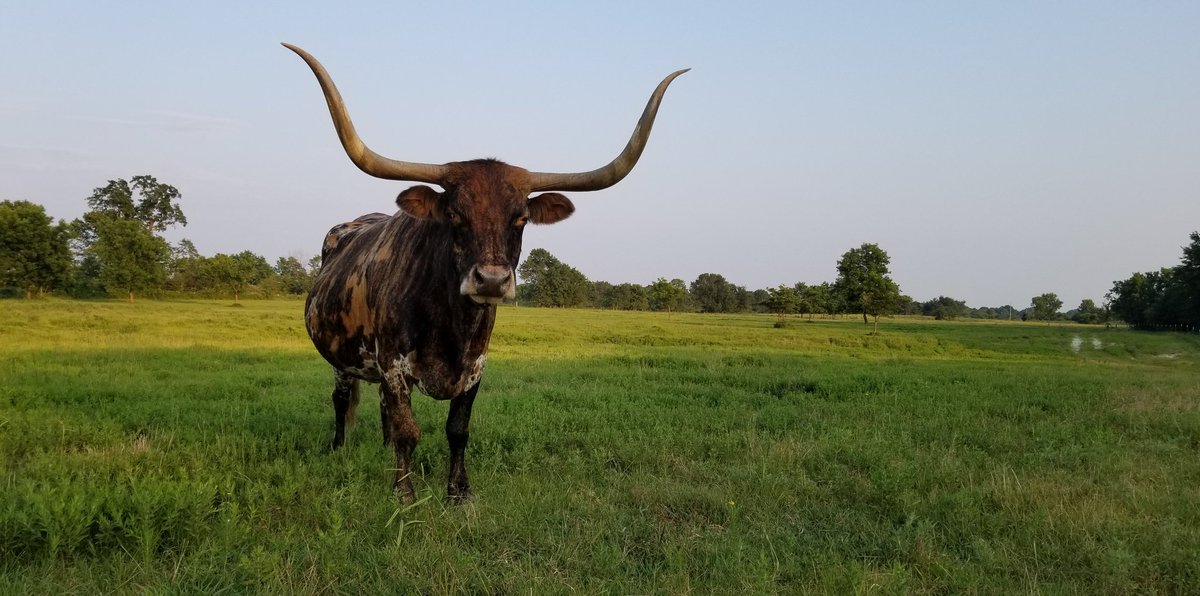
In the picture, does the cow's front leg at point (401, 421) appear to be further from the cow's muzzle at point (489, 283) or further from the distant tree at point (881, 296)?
the distant tree at point (881, 296)

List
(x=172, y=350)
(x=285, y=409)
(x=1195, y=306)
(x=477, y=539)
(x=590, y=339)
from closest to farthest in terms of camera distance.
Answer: (x=477, y=539)
(x=285, y=409)
(x=172, y=350)
(x=590, y=339)
(x=1195, y=306)

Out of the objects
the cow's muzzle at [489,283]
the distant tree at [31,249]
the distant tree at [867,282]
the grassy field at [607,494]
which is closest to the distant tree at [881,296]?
the distant tree at [867,282]

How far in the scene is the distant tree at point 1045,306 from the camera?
313 ft

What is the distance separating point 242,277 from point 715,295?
6350 centimetres

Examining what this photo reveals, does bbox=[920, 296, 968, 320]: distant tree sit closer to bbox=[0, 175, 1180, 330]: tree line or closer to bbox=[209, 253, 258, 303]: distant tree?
bbox=[0, 175, 1180, 330]: tree line

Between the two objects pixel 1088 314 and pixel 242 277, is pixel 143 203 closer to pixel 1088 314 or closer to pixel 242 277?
pixel 242 277

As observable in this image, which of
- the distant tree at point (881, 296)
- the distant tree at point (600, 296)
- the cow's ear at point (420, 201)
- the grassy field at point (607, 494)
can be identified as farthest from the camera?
the distant tree at point (600, 296)

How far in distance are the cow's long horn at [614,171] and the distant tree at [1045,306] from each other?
11222 centimetres

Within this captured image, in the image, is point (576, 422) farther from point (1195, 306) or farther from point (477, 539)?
point (1195, 306)

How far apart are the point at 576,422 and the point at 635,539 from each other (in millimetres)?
3186

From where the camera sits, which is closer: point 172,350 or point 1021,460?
point 1021,460

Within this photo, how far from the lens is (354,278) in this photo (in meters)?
4.96

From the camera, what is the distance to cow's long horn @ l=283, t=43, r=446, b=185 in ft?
12.3

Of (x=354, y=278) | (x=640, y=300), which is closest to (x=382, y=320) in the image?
(x=354, y=278)
